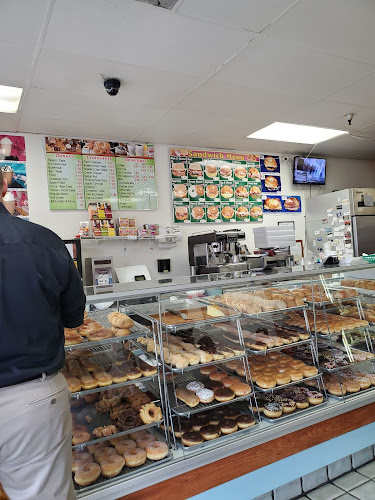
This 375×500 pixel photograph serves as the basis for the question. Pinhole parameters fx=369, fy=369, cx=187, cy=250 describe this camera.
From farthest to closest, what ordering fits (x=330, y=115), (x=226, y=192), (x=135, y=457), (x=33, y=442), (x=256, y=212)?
(x=256, y=212) → (x=226, y=192) → (x=330, y=115) → (x=135, y=457) → (x=33, y=442)

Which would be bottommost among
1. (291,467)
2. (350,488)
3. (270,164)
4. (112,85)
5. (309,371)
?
(350,488)

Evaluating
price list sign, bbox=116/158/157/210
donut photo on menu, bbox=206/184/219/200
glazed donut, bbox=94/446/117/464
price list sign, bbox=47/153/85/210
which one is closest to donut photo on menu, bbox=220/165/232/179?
donut photo on menu, bbox=206/184/219/200

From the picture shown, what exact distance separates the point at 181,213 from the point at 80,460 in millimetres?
4064

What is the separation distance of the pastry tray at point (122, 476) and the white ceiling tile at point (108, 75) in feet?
9.29

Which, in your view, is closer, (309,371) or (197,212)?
(309,371)

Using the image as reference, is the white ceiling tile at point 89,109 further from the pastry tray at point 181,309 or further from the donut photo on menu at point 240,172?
the pastry tray at point 181,309

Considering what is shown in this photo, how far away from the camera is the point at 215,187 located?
5.82 m

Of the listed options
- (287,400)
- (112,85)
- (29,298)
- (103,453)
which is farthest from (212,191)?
(29,298)

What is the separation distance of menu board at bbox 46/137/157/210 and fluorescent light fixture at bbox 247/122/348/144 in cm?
164

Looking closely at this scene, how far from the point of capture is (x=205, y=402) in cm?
215

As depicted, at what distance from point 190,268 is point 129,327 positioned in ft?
10.5

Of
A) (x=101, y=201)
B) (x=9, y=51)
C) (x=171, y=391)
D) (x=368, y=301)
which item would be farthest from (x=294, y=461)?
(x=101, y=201)

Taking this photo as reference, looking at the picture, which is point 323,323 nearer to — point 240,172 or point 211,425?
point 211,425

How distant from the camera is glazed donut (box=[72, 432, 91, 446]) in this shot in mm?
1808
